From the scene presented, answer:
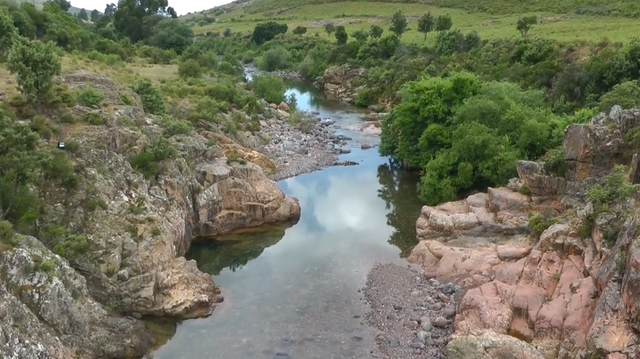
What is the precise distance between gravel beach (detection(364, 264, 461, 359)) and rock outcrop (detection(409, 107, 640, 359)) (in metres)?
0.89

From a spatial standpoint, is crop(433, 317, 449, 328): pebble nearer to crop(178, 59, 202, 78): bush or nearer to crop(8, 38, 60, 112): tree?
crop(8, 38, 60, 112): tree

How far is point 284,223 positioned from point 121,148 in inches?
488

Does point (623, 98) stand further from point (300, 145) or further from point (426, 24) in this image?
point (426, 24)

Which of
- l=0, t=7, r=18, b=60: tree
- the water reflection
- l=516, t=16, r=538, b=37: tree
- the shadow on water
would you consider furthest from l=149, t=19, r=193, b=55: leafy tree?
the shadow on water

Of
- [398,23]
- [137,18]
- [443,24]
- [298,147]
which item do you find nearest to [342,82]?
[398,23]

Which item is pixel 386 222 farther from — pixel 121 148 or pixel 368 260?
pixel 121 148

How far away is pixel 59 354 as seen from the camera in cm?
2225

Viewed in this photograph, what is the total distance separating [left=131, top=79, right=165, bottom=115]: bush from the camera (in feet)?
156

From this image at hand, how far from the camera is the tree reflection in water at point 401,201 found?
125ft

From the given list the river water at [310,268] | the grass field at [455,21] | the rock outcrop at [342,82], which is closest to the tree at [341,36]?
the grass field at [455,21]

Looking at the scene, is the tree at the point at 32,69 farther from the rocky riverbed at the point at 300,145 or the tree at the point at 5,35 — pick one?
the rocky riverbed at the point at 300,145

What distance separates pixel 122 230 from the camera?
1176 inches

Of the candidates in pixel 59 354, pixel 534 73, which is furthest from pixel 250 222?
pixel 534 73

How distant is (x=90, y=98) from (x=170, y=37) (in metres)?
62.5
